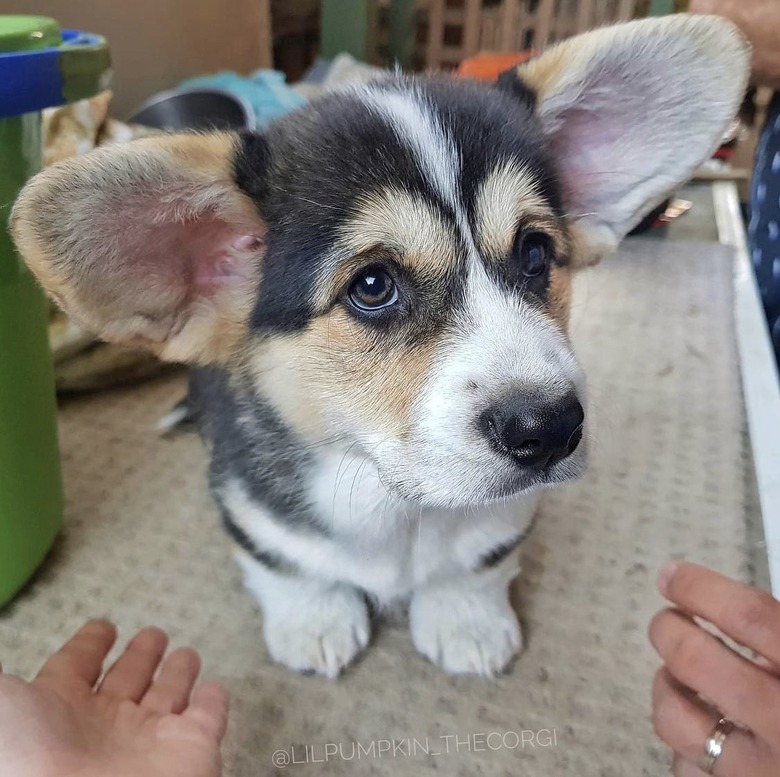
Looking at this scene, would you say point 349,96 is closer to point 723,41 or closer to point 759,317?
point 723,41

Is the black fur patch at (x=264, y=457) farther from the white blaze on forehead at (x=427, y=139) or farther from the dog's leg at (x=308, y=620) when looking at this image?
the white blaze on forehead at (x=427, y=139)

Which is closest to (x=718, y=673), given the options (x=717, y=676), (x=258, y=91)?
(x=717, y=676)

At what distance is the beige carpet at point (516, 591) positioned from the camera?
3.14ft

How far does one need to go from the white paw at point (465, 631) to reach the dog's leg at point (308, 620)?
9 cm

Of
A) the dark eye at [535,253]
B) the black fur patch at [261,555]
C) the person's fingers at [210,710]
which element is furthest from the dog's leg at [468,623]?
the dark eye at [535,253]

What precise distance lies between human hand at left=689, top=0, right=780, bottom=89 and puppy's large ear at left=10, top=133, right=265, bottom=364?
1.05m

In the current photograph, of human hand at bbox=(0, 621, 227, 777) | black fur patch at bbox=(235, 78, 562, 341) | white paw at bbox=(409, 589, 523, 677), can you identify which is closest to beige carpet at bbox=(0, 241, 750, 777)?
white paw at bbox=(409, 589, 523, 677)

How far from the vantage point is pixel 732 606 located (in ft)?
2.42

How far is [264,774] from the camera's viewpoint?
0.91 metres

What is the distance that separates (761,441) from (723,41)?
817mm

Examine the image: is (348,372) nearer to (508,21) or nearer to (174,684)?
(174,684)

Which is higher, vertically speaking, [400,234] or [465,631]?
[400,234]

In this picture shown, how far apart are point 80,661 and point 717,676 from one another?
2.24 feet

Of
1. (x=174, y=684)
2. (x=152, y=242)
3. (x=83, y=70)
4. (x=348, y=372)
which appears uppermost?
(x=83, y=70)
